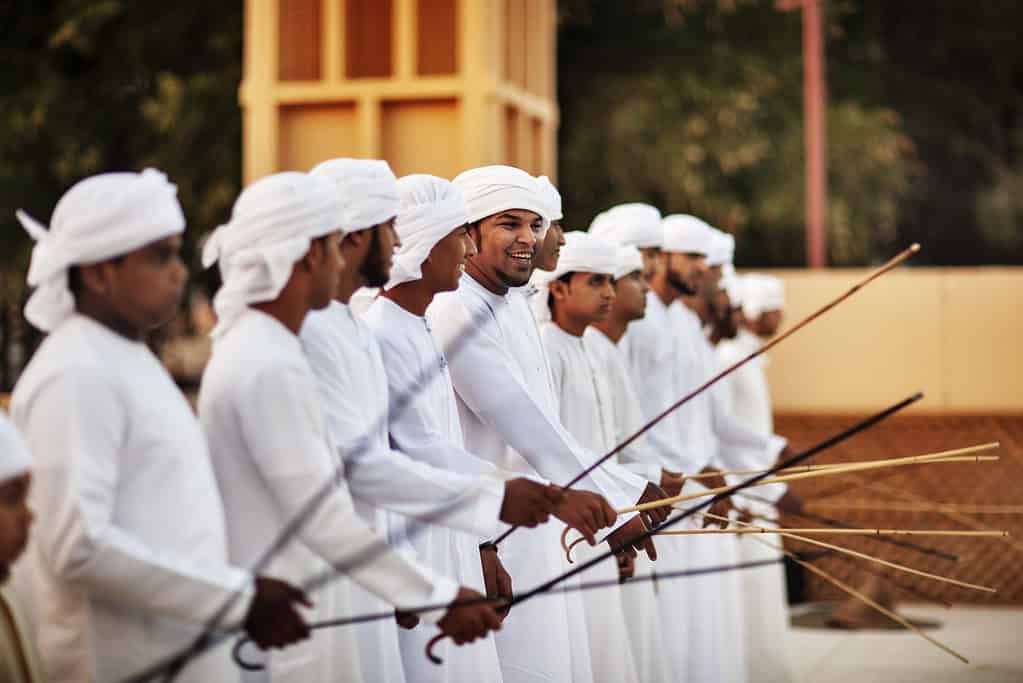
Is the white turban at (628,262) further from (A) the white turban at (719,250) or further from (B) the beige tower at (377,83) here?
(B) the beige tower at (377,83)

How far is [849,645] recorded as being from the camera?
36.7 feet

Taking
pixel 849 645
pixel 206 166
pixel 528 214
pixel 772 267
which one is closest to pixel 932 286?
pixel 849 645

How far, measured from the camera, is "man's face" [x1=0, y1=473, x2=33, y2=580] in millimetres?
3759

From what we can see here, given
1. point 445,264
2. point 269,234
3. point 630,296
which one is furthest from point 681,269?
point 269,234

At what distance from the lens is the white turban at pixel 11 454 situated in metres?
3.75

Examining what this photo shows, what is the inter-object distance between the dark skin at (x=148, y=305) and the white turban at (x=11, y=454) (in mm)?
417

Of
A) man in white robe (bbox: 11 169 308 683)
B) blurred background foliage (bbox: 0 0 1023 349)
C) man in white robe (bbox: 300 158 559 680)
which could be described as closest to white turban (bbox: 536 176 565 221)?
man in white robe (bbox: 300 158 559 680)

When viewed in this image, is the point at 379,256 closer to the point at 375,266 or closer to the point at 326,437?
the point at 375,266

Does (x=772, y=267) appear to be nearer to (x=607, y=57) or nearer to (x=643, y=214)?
(x=607, y=57)

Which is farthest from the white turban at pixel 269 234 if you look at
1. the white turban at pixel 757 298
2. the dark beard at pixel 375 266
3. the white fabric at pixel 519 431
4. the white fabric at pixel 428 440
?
the white turban at pixel 757 298

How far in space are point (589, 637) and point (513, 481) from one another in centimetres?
267

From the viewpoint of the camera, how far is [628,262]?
819cm

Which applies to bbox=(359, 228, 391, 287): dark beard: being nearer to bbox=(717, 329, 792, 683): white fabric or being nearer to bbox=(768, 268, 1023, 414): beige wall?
bbox=(717, 329, 792, 683): white fabric

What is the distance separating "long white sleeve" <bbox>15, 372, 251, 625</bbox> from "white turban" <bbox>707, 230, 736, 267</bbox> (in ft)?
19.1
